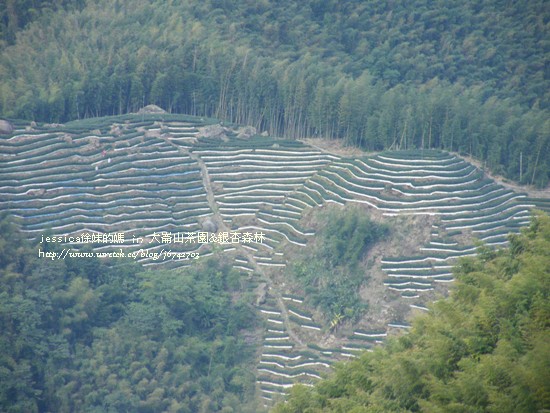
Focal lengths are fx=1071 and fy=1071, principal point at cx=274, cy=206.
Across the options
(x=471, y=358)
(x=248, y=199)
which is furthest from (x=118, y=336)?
(x=471, y=358)

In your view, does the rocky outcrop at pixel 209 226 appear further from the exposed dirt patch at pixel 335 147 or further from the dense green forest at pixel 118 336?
the exposed dirt patch at pixel 335 147

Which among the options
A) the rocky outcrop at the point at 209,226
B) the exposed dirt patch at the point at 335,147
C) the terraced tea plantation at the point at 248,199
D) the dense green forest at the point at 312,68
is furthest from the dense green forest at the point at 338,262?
the dense green forest at the point at 312,68

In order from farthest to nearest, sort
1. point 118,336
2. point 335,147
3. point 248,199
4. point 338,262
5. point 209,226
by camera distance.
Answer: point 335,147 < point 248,199 < point 209,226 < point 338,262 < point 118,336

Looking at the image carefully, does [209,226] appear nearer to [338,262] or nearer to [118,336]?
[338,262]

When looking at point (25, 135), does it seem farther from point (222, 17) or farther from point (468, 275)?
point (468, 275)

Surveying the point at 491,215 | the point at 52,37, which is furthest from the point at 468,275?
the point at 52,37

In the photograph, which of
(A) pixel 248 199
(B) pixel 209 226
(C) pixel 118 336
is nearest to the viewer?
(C) pixel 118 336

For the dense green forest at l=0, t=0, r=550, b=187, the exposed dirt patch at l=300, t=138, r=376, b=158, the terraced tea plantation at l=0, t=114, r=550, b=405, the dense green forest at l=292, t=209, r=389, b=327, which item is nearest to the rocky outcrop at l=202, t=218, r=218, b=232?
the terraced tea plantation at l=0, t=114, r=550, b=405
